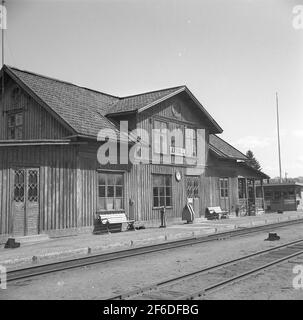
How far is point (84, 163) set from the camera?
1582cm

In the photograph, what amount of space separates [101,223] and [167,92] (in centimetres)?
A: 827

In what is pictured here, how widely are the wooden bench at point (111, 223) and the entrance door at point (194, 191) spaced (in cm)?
504

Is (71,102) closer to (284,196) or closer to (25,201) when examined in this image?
(25,201)

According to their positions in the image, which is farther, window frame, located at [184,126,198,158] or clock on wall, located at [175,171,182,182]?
window frame, located at [184,126,198,158]

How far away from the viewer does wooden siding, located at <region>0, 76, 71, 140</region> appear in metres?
16.4

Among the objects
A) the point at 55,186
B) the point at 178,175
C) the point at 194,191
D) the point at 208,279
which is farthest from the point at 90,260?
the point at 194,191

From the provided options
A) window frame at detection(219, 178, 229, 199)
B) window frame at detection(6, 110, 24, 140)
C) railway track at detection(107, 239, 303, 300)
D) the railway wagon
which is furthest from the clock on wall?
the railway wagon

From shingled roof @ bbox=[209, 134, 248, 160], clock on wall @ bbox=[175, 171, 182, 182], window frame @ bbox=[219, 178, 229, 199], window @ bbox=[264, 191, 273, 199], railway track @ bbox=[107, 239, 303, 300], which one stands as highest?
shingled roof @ bbox=[209, 134, 248, 160]

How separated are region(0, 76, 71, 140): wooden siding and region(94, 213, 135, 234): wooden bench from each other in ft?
12.3

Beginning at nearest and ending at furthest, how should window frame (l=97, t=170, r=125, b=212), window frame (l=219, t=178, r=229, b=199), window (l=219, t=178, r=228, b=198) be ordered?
window frame (l=97, t=170, r=125, b=212) → window frame (l=219, t=178, r=229, b=199) → window (l=219, t=178, r=228, b=198)

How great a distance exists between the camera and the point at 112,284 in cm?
775

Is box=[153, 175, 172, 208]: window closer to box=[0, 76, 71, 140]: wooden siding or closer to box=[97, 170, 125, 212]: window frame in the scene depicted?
box=[97, 170, 125, 212]: window frame

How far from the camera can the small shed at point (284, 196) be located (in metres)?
34.7

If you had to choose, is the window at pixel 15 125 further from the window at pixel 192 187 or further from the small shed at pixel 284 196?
the small shed at pixel 284 196
